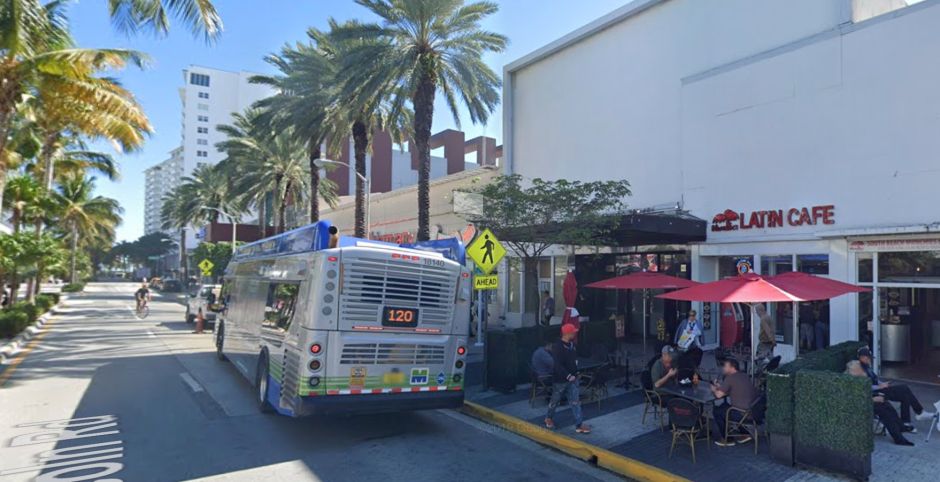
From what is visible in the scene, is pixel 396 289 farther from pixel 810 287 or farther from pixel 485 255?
pixel 810 287

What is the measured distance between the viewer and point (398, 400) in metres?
8.00

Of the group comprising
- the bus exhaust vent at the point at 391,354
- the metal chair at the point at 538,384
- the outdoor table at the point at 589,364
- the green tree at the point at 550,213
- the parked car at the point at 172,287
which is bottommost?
the parked car at the point at 172,287

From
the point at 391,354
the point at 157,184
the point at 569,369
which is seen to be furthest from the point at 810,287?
the point at 157,184

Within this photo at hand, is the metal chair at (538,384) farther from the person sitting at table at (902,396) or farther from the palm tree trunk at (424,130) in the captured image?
the palm tree trunk at (424,130)

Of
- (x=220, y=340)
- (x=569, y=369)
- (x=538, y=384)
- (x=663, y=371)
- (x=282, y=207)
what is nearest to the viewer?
(x=569, y=369)

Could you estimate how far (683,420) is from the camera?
704cm

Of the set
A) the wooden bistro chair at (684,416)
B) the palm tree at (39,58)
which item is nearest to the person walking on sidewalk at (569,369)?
the wooden bistro chair at (684,416)

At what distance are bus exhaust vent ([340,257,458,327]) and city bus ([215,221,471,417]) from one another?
0.05 ft

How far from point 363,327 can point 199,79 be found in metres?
130

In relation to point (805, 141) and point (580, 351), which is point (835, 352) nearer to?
point (580, 351)

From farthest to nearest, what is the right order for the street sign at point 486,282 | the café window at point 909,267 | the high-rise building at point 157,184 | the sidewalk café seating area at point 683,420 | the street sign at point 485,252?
the high-rise building at point 157,184 → the café window at point 909,267 → the street sign at point 486,282 → the street sign at point 485,252 → the sidewalk café seating area at point 683,420

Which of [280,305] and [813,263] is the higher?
[813,263]

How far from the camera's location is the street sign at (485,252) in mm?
10719

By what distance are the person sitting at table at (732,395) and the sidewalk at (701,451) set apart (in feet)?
0.57
